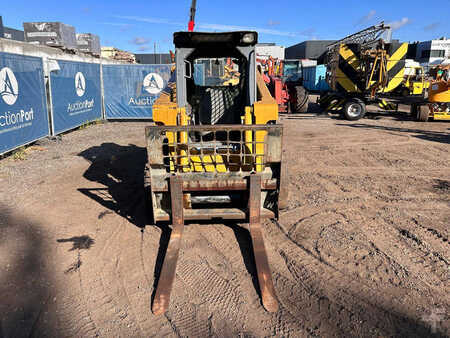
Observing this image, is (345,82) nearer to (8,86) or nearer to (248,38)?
(248,38)

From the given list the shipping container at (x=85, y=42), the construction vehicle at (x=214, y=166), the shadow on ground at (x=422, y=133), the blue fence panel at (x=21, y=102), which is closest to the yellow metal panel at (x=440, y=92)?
the shadow on ground at (x=422, y=133)

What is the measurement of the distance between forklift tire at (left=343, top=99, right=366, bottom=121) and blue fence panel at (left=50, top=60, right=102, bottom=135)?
1028cm

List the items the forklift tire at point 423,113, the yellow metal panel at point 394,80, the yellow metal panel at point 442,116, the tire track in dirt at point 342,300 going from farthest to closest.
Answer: the yellow metal panel at point 394,80, the forklift tire at point 423,113, the yellow metal panel at point 442,116, the tire track in dirt at point 342,300

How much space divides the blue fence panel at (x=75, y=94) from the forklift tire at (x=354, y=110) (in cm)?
1028

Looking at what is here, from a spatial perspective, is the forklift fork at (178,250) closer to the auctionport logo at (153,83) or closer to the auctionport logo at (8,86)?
the auctionport logo at (8,86)

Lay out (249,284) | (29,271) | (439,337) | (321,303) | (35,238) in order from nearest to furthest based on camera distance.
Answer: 1. (439,337)
2. (321,303)
3. (249,284)
4. (29,271)
5. (35,238)

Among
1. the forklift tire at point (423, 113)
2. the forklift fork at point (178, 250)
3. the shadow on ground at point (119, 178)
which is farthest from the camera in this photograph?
the forklift tire at point (423, 113)

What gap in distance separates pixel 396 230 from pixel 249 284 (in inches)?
90.0

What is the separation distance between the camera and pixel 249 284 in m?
3.26

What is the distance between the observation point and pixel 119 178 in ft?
21.7

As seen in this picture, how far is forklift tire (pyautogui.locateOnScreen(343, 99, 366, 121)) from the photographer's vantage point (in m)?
13.9

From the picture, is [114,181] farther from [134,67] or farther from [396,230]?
[134,67]

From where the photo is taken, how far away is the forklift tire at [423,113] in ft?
42.7

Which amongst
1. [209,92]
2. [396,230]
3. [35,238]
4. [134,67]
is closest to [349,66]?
[134,67]
